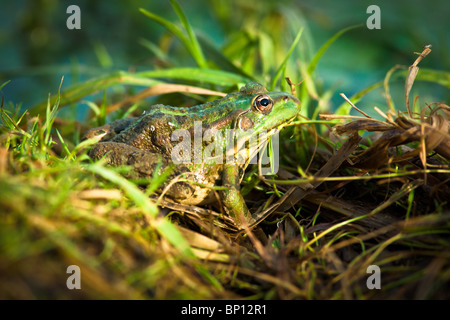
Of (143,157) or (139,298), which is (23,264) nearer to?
(139,298)

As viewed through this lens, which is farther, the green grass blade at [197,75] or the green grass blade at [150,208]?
the green grass blade at [197,75]

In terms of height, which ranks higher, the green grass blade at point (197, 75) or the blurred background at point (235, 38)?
the blurred background at point (235, 38)

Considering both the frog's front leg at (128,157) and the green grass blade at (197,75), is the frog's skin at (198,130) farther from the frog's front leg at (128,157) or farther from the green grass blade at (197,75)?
the green grass blade at (197,75)

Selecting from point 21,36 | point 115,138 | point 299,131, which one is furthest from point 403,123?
point 21,36

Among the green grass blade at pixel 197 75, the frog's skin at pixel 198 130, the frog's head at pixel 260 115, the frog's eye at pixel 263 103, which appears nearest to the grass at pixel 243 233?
the frog's skin at pixel 198 130

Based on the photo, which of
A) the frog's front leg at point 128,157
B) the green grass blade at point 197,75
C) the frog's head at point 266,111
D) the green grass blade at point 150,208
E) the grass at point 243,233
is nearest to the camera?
the grass at point 243,233

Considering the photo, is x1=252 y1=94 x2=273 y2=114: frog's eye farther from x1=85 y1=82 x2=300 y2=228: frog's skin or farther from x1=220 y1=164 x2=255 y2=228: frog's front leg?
x1=220 y1=164 x2=255 y2=228: frog's front leg

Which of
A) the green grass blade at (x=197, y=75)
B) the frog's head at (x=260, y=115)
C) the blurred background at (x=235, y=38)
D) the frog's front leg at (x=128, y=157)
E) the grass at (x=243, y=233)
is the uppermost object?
the blurred background at (x=235, y=38)
